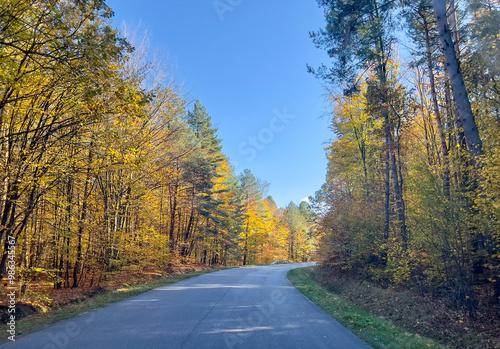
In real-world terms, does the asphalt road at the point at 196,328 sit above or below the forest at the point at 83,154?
below

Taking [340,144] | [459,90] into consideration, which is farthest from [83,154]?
[340,144]

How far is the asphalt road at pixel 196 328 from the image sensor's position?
4.44 m

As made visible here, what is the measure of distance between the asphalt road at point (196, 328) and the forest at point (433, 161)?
3.76 meters

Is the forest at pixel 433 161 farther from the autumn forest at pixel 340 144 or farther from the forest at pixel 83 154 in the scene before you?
the forest at pixel 83 154

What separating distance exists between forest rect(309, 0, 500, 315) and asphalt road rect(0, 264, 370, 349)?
12.3 ft

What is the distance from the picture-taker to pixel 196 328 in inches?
204

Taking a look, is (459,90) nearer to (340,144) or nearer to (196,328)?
(196,328)

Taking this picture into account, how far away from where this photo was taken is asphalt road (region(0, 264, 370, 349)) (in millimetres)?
4441

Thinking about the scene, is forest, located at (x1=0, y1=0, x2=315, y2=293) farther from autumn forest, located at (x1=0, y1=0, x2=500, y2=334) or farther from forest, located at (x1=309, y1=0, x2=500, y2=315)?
forest, located at (x1=309, y1=0, x2=500, y2=315)

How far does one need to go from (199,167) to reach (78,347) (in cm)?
1874

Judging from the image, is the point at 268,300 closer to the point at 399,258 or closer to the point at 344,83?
the point at 399,258

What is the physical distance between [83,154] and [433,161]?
1445 cm

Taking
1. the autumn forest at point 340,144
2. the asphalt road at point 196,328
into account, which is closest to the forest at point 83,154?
the autumn forest at point 340,144

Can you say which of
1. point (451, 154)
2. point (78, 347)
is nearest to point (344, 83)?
point (451, 154)
